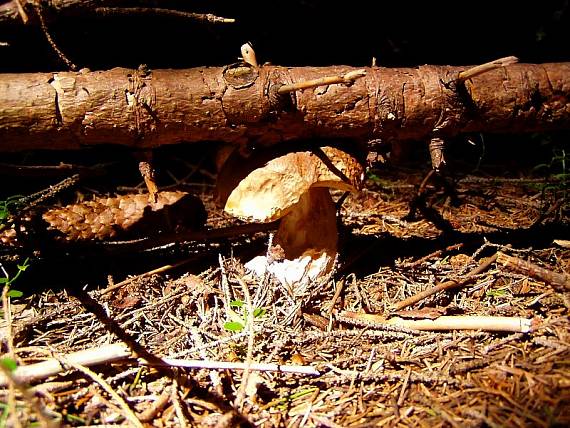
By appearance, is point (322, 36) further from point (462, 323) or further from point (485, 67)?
point (462, 323)

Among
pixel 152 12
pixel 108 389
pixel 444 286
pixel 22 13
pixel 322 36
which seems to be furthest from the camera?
pixel 322 36

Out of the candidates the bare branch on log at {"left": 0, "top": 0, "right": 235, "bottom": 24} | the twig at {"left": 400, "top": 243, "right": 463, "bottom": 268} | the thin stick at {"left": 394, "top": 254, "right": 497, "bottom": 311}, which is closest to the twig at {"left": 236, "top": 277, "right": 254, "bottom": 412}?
the thin stick at {"left": 394, "top": 254, "right": 497, "bottom": 311}

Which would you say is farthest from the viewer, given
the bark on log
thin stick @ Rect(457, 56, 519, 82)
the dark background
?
the dark background

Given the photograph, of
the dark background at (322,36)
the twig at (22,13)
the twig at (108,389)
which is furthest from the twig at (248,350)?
the dark background at (322,36)

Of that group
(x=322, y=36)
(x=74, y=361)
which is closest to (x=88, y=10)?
(x=74, y=361)

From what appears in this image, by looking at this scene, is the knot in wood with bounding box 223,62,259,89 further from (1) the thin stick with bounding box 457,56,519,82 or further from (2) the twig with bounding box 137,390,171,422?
(2) the twig with bounding box 137,390,171,422

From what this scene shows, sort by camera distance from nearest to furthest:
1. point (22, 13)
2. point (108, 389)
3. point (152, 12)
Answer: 1. point (108, 389)
2. point (22, 13)
3. point (152, 12)

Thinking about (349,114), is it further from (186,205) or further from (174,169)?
(174,169)

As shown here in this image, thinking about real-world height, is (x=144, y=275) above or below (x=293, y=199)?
below
